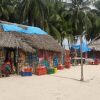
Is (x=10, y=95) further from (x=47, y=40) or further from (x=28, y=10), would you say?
(x=28, y=10)

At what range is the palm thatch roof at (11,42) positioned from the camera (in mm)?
20391

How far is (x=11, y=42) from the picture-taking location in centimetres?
2080

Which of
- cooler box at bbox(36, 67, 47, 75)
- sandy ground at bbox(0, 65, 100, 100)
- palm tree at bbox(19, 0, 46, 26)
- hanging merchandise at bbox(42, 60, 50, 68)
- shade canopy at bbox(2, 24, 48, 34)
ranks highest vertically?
palm tree at bbox(19, 0, 46, 26)

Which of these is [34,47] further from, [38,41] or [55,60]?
[55,60]

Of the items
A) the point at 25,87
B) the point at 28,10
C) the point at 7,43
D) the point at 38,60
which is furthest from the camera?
the point at 28,10

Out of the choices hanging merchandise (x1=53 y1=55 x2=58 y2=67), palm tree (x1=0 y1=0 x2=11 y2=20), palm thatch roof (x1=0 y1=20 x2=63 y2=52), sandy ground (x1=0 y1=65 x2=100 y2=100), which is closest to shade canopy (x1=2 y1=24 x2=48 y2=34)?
palm thatch roof (x1=0 y1=20 x2=63 y2=52)

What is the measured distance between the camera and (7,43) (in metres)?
20.4

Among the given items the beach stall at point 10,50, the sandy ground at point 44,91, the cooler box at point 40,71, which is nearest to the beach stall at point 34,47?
the beach stall at point 10,50

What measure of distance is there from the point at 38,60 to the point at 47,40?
305cm

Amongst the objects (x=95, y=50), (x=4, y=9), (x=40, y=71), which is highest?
(x=4, y=9)

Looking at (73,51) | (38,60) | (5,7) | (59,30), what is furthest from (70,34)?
(38,60)

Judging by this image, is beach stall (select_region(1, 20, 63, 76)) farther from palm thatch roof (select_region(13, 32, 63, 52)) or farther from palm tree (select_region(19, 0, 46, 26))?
palm tree (select_region(19, 0, 46, 26))

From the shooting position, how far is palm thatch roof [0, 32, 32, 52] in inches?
803

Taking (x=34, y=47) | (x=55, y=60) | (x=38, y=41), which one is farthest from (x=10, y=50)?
(x=55, y=60)
